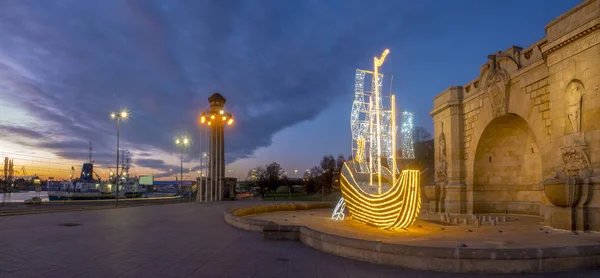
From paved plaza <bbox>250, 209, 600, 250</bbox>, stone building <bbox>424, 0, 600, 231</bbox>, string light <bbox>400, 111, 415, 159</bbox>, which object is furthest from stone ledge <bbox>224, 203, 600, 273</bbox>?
string light <bbox>400, 111, 415, 159</bbox>

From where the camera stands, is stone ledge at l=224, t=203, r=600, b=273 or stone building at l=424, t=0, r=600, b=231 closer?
stone ledge at l=224, t=203, r=600, b=273

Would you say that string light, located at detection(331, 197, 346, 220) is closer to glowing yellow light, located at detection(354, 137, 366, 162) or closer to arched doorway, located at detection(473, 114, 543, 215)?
glowing yellow light, located at detection(354, 137, 366, 162)

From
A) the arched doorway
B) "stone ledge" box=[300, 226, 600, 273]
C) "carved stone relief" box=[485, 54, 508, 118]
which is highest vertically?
"carved stone relief" box=[485, 54, 508, 118]

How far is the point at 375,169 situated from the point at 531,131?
8280 millimetres

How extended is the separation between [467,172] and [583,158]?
369 inches

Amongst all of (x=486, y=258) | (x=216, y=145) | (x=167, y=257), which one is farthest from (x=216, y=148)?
(x=486, y=258)

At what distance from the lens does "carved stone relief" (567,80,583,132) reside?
12273mm

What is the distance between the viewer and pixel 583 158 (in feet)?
39.0

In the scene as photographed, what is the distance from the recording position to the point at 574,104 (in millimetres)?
12445

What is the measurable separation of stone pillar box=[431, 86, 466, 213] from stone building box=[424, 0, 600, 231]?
0.18 ft

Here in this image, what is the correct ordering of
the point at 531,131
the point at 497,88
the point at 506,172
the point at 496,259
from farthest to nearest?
the point at 506,172 < the point at 531,131 < the point at 497,88 < the point at 496,259

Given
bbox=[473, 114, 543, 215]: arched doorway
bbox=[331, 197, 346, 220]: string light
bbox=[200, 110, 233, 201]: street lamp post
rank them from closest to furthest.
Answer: bbox=[331, 197, 346, 220]: string light, bbox=[473, 114, 543, 215]: arched doorway, bbox=[200, 110, 233, 201]: street lamp post

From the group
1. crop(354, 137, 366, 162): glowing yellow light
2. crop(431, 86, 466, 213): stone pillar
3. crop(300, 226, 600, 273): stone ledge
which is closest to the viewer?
crop(300, 226, 600, 273): stone ledge

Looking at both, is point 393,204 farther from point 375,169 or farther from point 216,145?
point 216,145
